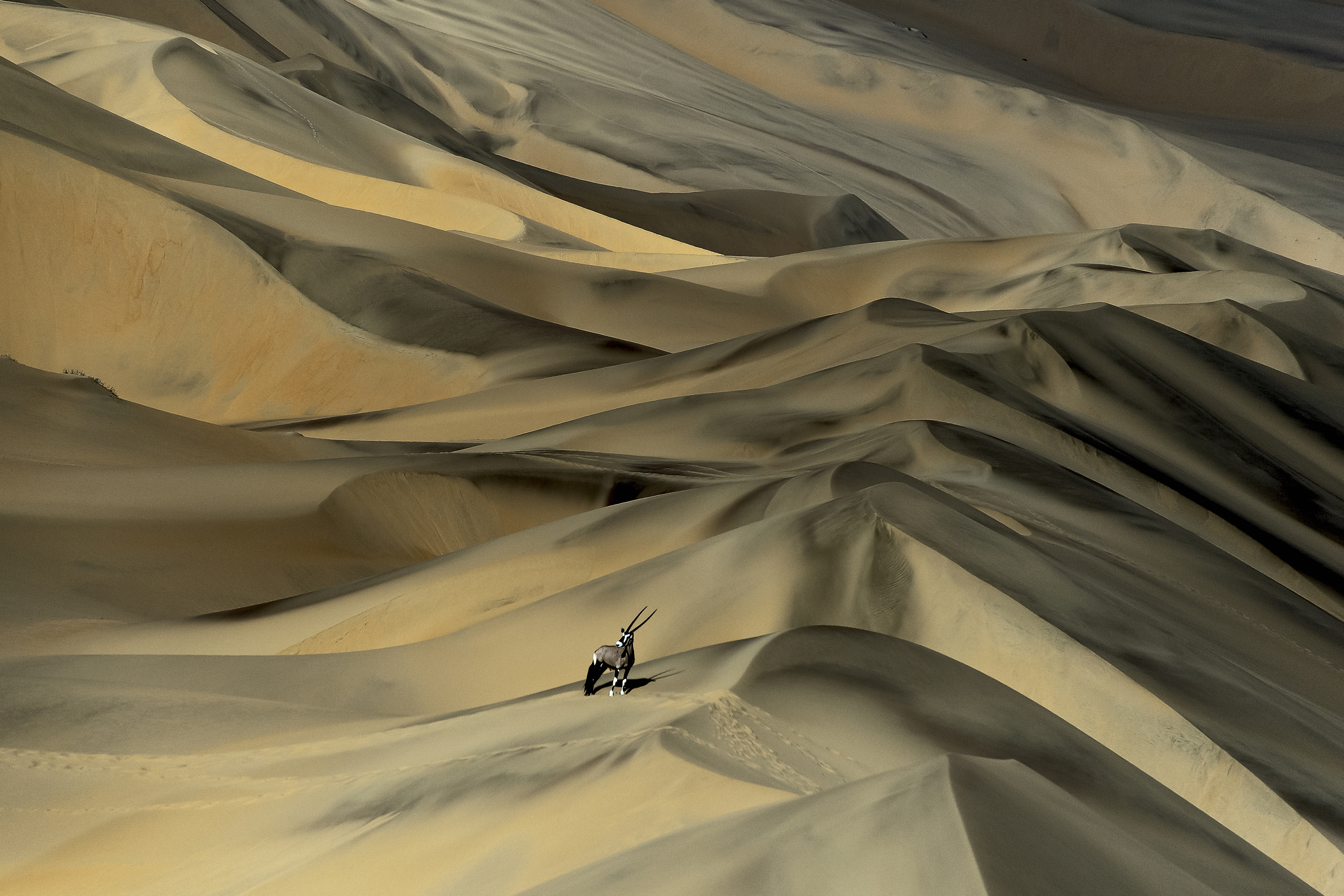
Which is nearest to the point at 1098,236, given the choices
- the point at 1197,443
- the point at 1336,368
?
the point at 1336,368

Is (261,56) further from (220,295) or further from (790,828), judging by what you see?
(790,828)

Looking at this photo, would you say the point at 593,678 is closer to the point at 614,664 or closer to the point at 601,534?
the point at 614,664

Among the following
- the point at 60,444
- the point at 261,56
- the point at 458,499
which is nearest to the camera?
the point at 458,499

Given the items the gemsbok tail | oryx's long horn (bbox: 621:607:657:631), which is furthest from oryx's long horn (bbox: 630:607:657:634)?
the gemsbok tail

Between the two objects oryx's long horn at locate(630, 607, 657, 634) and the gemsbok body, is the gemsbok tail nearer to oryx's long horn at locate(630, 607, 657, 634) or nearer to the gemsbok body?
the gemsbok body

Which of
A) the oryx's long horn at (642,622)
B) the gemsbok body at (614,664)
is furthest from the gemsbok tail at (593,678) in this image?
the oryx's long horn at (642,622)

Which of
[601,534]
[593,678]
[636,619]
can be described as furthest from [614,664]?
[601,534]

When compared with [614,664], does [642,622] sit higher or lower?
higher
